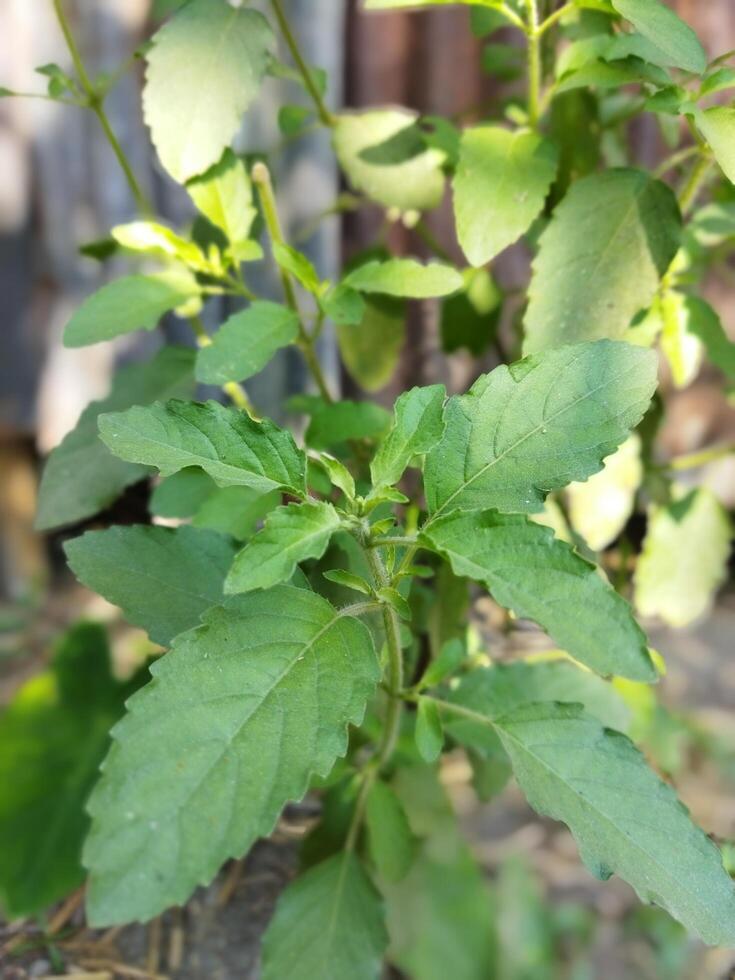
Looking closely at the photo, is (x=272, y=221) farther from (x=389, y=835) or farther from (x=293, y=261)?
(x=389, y=835)

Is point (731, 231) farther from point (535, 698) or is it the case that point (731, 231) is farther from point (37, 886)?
point (37, 886)

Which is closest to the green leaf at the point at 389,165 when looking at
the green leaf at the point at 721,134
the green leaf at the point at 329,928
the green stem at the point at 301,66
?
the green stem at the point at 301,66

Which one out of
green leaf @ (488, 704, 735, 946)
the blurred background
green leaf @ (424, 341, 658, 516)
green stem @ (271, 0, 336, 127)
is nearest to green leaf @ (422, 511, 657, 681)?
green leaf @ (424, 341, 658, 516)

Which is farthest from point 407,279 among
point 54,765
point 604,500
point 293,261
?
point 54,765

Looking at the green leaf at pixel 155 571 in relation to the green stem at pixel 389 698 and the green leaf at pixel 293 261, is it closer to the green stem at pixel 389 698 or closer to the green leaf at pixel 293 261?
the green stem at pixel 389 698

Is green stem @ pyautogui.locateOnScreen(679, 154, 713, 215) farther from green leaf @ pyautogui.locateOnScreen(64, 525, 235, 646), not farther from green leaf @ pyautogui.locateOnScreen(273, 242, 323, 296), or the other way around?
green leaf @ pyautogui.locateOnScreen(64, 525, 235, 646)

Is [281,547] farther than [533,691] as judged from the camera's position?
No
